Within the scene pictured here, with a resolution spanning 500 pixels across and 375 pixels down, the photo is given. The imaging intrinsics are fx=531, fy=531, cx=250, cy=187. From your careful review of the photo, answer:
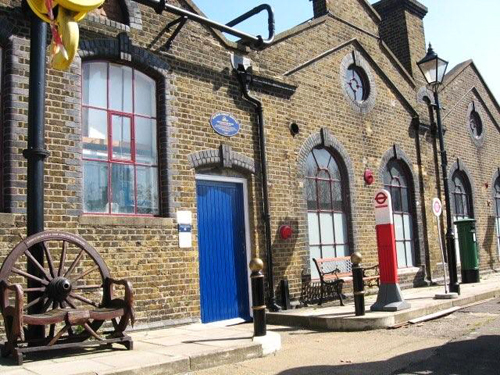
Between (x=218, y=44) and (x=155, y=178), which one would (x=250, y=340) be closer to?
(x=155, y=178)

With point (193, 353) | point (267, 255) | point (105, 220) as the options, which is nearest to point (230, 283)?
point (267, 255)

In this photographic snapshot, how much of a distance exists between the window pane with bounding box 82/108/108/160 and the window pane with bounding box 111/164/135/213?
299 millimetres

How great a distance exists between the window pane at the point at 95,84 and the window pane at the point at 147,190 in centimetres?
119

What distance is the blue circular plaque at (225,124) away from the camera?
9.38 m

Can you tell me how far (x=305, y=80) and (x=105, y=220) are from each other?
19.5ft

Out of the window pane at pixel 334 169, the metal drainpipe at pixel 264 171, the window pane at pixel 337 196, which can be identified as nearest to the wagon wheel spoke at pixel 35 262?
the metal drainpipe at pixel 264 171

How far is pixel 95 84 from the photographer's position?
8.01 meters

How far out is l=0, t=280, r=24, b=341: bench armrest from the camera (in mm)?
4969

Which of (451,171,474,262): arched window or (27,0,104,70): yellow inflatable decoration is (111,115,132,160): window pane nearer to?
(27,0,104,70): yellow inflatable decoration

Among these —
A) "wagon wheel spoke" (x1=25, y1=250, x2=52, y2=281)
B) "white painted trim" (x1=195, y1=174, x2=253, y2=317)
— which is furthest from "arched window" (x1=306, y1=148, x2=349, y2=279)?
"wagon wheel spoke" (x1=25, y1=250, x2=52, y2=281)

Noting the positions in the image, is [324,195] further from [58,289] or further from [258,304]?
[58,289]

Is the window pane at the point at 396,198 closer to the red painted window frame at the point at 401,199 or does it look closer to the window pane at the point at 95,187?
the red painted window frame at the point at 401,199

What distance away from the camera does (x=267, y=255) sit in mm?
9781

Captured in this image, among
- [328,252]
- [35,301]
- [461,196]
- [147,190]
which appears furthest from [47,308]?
[461,196]
